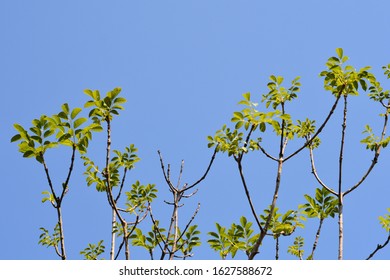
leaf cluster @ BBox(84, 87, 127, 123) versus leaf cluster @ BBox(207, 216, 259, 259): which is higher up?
leaf cluster @ BBox(84, 87, 127, 123)

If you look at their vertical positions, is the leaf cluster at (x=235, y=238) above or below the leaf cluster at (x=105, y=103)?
below

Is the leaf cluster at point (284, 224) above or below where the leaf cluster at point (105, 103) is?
below

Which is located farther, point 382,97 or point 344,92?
point 382,97

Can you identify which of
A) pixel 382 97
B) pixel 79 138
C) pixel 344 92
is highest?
pixel 382 97

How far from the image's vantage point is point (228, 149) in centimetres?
413

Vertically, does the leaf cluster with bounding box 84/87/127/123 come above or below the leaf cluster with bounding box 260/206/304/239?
above

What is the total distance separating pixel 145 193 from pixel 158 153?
3.08 ft

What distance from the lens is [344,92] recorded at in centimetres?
459
